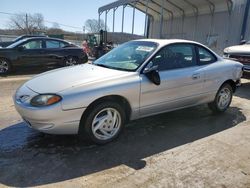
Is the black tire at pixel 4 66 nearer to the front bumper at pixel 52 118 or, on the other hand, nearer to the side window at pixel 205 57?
the front bumper at pixel 52 118

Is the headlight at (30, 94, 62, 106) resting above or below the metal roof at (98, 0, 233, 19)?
below

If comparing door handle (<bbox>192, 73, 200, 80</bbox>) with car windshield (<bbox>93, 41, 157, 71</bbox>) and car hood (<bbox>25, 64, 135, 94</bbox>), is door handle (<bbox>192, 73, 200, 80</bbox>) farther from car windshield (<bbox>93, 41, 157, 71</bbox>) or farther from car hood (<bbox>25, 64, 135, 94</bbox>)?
car hood (<bbox>25, 64, 135, 94</bbox>)

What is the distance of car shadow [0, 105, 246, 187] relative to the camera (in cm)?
313

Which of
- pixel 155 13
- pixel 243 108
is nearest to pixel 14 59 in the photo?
pixel 243 108

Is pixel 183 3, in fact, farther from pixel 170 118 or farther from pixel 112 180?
pixel 112 180

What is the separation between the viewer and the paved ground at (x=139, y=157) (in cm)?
304

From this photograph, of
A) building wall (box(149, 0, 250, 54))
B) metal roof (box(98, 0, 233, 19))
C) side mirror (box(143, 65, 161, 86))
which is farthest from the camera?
metal roof (box(98, 0, 233, 19))

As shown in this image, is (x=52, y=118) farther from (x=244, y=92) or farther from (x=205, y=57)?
(x=244, y=92)

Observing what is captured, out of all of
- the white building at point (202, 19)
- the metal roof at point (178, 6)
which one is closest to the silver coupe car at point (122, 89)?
the white building at point (202, 19)

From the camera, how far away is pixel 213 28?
19359mm

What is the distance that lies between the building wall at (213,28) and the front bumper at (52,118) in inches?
597

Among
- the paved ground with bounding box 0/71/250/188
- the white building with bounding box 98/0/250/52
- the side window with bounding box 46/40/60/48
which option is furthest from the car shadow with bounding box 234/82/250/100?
the white building with bounding box 98/0/250/52

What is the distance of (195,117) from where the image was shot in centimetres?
534

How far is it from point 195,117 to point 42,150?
3.07 meters
